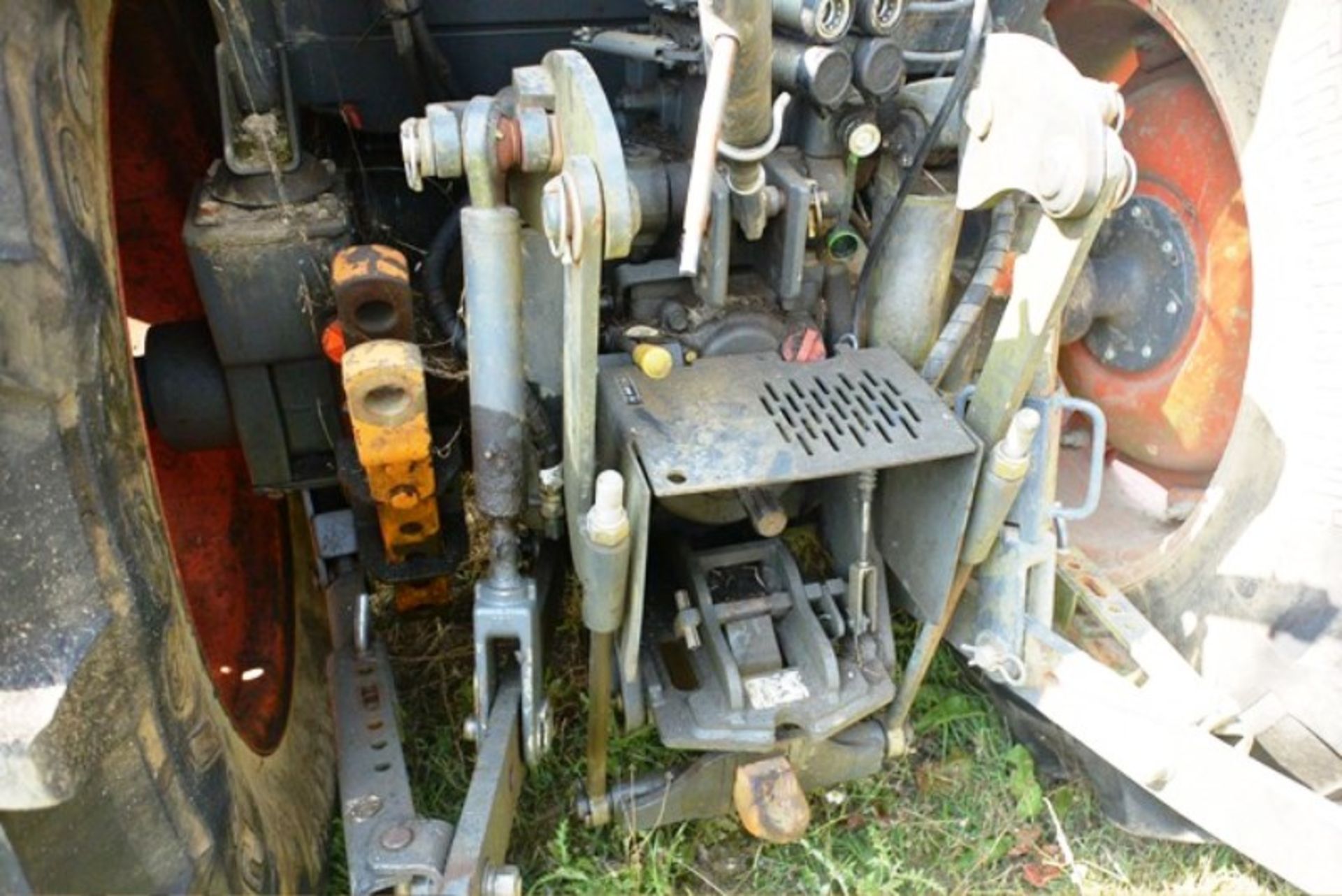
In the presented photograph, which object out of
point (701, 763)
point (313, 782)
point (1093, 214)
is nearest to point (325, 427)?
point (313, 782)

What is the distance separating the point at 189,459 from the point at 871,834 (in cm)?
122

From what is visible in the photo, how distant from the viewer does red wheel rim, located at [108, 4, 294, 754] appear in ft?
4.77

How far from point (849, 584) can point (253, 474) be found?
875 mm

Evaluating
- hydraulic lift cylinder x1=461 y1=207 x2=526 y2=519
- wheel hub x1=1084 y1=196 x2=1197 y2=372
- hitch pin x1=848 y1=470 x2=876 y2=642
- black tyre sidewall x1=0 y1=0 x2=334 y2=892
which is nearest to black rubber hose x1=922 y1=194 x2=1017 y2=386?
hitch pin x1=848 y1=470 x2=876 y2=642

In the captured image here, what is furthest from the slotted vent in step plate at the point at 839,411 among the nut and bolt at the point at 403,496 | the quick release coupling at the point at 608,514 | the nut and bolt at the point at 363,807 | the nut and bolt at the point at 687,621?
the nut and bolt at the point at 363,807

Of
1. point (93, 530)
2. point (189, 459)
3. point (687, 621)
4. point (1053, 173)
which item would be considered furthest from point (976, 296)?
point (189, 459)

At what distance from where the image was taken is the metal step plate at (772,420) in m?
1.20

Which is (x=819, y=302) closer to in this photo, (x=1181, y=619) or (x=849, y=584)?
(x=849, y=584)

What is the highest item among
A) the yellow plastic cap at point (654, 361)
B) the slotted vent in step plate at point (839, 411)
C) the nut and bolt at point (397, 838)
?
the yellow plastic cap at point (654, 361)

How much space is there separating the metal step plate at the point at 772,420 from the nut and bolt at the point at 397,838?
50 cm

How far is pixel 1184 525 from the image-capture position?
1.55 meters

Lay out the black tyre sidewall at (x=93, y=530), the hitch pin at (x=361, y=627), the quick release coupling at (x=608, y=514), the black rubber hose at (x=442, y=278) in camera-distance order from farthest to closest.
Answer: the black rubber hose at (x=442, y=278), the hitch pin at (x=361, y=627), the quick release coupling at (x=608, y=514), the black tyre sidewall at (x=93, y=530)

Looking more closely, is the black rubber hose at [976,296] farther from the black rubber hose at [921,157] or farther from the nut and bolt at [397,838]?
the nut and bolt at [397,838]

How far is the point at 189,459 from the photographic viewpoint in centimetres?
166
